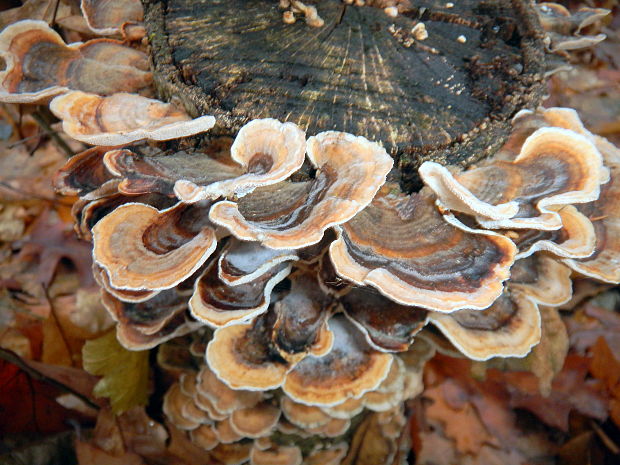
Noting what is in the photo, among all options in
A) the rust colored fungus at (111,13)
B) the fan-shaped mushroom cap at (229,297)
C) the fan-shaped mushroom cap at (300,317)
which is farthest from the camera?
the rust colored fungus at (111,13)

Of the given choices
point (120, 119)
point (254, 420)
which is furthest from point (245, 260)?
point (254, 420)

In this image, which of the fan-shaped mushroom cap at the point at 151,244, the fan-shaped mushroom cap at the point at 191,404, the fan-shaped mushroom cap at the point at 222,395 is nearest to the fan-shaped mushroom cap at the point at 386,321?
the fan-shaped mushroom cap at the point at 151,244

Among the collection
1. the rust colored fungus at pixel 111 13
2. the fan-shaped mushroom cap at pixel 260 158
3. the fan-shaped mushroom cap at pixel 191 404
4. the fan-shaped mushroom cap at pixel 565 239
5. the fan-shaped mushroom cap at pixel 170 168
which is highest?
the rust colored fungus at pixel 111 13

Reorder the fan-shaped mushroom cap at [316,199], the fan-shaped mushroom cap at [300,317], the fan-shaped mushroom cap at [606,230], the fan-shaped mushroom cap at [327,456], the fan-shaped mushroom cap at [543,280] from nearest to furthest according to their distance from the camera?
the fan-shaped mushroom cap at [316,199] < the fan-shaped mushroom cap at [606,230] < the fan-shaped mushroom cap at [300,317] < the fan-shaped mushroom cap at [543,280] < the fan-shaped mushroom cap at [327,456]

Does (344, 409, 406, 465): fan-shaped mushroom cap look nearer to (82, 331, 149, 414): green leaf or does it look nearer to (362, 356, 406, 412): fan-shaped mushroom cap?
(362, 356, 406, 412): fan-shaped mushroom cap

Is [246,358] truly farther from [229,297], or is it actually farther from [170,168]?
[170,168]

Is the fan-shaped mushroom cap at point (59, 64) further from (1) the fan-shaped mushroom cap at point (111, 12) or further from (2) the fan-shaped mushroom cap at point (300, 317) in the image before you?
(2) the fan-shaped mushroom cap at point (300, 317)
